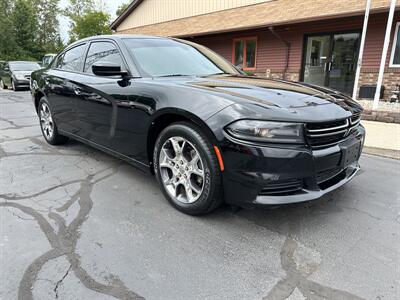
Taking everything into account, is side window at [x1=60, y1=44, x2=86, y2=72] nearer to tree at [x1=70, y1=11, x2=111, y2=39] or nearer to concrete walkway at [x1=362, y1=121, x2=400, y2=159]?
concrete walkway at [x1=362, y1=121, x2=400, y2=159]

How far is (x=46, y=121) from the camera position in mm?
4953

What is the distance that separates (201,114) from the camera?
93.4 inches

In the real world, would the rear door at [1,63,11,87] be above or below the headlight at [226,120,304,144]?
below

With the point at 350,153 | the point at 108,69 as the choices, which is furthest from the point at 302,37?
the point at 108,69

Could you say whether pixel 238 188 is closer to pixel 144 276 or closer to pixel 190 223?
pixel 190 223

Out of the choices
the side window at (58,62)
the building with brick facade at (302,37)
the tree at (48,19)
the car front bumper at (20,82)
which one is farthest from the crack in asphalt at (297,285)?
the tree at (48,19)

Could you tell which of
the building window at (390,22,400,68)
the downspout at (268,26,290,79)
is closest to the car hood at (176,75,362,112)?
the building window at (390,22,400,68)

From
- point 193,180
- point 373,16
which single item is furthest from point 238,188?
point 373,16

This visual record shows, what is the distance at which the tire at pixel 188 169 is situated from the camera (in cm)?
238

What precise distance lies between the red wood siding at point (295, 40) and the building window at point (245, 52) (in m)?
0.25

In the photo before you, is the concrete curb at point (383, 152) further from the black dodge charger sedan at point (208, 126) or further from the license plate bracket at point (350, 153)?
the license plate bracket at point (350, 153)

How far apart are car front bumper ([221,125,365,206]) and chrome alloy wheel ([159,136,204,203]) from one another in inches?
12.8

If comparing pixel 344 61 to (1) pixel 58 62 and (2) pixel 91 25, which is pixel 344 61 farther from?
(2) pixel 91 25

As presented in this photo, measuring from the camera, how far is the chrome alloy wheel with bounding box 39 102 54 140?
4.79 metres
